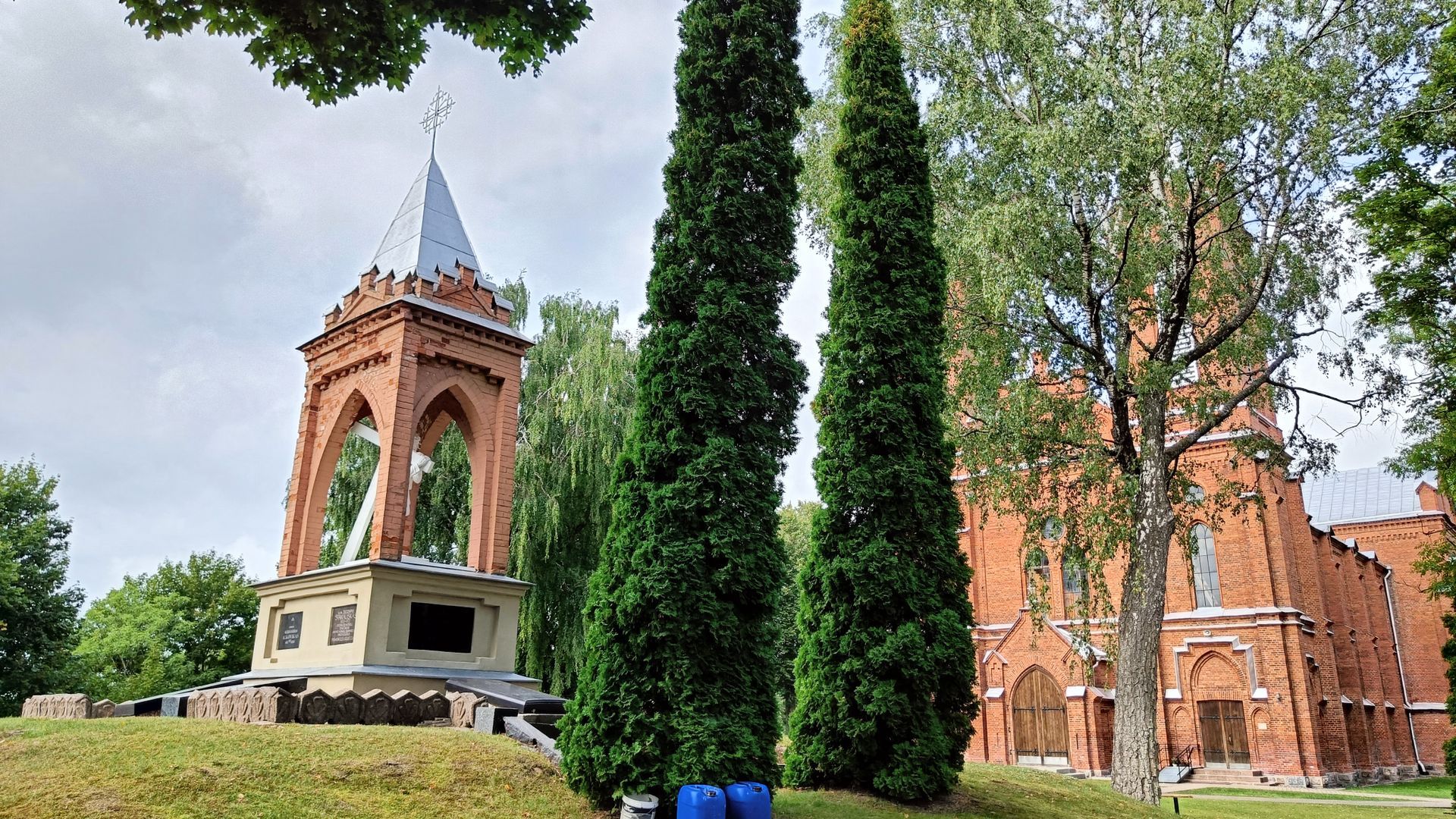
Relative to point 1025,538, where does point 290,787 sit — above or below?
below

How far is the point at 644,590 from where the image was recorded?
7809mm

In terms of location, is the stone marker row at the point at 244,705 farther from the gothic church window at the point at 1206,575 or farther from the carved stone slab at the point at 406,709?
the gothic church window at the point at 1206,575

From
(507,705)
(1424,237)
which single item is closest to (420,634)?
(507,705)

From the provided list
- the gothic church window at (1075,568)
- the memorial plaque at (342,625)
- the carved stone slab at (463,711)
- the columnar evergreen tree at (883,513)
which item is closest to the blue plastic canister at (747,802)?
the columnar evergreen tree at (883,513)

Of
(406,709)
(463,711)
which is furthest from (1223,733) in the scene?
(406,709)

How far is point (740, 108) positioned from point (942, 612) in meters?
5.95

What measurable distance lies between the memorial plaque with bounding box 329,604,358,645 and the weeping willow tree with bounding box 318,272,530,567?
9707 millimetres

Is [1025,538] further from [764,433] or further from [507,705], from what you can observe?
[507,705]

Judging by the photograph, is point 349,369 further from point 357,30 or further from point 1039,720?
point 1039,720

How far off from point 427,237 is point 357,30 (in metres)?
9.07

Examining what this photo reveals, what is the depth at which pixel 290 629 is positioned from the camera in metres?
13.4

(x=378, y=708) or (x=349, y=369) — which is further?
(x=349, y=369)

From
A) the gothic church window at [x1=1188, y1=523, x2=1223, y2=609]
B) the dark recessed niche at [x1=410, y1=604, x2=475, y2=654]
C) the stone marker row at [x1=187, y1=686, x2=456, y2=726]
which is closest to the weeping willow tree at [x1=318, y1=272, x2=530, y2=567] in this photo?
the dark recessed niche at [x1=410, y1=604, x2=475, y2=654]

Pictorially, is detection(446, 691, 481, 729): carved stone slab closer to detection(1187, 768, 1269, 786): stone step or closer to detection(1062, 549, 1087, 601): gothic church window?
detection(1062, 549, 1087, 601): gothic church window
